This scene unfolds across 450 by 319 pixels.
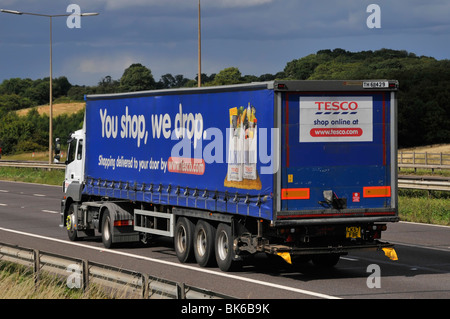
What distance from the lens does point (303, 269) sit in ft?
53.6

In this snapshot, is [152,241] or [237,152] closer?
[237,152]

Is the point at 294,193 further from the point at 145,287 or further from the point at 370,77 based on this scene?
the point at 370,77

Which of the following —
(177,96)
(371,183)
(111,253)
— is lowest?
(111,253)

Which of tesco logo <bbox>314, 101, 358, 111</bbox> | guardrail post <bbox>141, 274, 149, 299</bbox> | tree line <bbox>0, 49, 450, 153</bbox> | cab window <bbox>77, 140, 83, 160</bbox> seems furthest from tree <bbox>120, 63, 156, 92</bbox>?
guardrail post <bbox>141, 274, 149, 299</bbox>

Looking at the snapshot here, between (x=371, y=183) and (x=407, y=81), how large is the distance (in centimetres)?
8091

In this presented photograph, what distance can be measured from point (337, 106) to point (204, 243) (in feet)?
12.4

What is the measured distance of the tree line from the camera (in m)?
88.8

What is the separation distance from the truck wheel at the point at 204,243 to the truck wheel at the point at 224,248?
0.67 ft

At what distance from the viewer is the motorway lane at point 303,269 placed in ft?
44.6

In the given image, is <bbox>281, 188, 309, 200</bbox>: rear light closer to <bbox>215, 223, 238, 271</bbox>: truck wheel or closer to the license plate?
the license plate

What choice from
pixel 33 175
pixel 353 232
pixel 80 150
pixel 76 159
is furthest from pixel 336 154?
pixel 33 175
